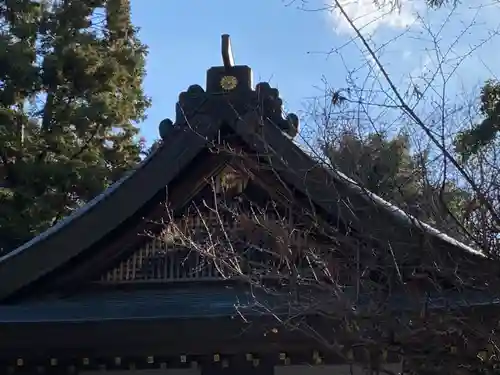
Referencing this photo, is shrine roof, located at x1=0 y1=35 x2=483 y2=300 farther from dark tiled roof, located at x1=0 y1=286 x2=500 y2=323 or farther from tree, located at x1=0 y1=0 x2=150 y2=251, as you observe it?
tree, located at x1=0 y1=0 x2=150 y2=251

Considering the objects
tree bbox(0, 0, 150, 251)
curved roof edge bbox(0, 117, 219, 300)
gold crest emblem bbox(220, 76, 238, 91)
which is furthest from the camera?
tree bbox(0, 0, 150, 251)

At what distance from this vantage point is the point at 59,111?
18.4 m

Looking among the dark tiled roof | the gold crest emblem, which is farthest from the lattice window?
the gold crest emblem

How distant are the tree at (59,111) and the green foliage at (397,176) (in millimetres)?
12487

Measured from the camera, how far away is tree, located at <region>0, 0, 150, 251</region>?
1719 centimetres

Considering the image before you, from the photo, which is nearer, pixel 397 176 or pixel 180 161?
pixel 397 176

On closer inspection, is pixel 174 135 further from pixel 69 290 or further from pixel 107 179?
pixel 107 179

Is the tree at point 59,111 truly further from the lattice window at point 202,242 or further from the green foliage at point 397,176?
the green foliage at point 397,176

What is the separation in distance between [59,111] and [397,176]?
46.2 ft

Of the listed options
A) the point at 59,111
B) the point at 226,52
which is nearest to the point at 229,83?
the point at 226,52

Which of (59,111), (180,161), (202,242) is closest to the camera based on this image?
(202,242)

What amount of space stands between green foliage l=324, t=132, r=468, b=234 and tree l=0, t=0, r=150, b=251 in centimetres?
1249

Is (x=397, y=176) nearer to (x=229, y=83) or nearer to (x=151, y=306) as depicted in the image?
(x=229, y=83)

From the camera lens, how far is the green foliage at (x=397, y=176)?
448cm
